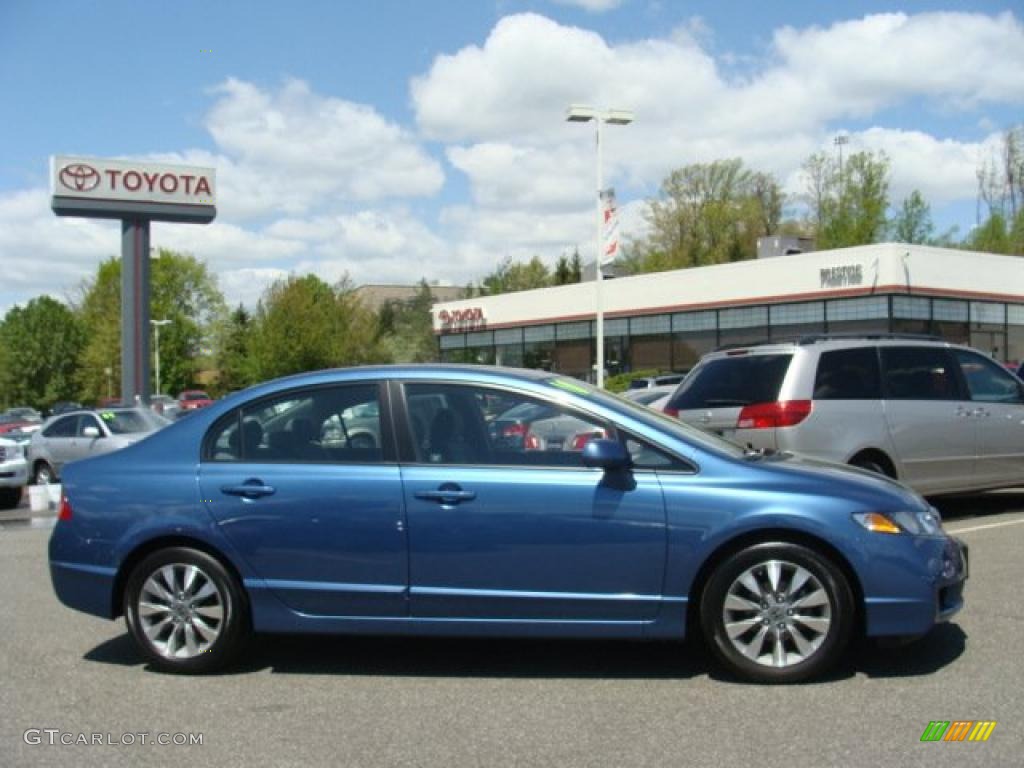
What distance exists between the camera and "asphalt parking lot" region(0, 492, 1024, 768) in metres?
4.40

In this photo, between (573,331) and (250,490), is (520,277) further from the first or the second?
(250,490)

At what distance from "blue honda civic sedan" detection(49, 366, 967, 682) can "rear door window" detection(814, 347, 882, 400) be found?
399 cm

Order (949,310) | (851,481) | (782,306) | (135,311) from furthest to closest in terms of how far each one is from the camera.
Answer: (782,306) < (949,310) < (135,311) < (851,481)

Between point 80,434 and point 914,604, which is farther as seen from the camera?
point 80,434

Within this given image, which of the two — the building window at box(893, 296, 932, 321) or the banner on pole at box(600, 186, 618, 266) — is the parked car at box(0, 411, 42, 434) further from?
the building window at box(893, 296, 932, 321)

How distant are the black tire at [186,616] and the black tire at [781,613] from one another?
245cm

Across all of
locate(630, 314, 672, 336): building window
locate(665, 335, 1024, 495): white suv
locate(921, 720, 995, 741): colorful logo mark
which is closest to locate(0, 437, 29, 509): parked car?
locate(665, 335, 1024, 495): white suv

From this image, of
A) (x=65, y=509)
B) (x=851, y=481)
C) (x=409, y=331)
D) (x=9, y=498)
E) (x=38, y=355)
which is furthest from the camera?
(x=38, y=355)

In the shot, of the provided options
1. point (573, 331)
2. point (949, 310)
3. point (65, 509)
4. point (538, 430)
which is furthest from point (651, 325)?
point (65, 509)

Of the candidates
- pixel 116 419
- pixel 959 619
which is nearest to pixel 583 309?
pixel 116 419

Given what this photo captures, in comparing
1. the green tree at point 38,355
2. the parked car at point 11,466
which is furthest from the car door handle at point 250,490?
the green tree at point 38,355

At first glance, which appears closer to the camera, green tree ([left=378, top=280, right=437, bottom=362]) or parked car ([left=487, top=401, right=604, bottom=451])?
parked car ([left=487, top=401, right=604, bottom=451])

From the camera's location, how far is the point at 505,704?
16.6 feet

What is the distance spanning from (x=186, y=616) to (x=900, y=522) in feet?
12.2
